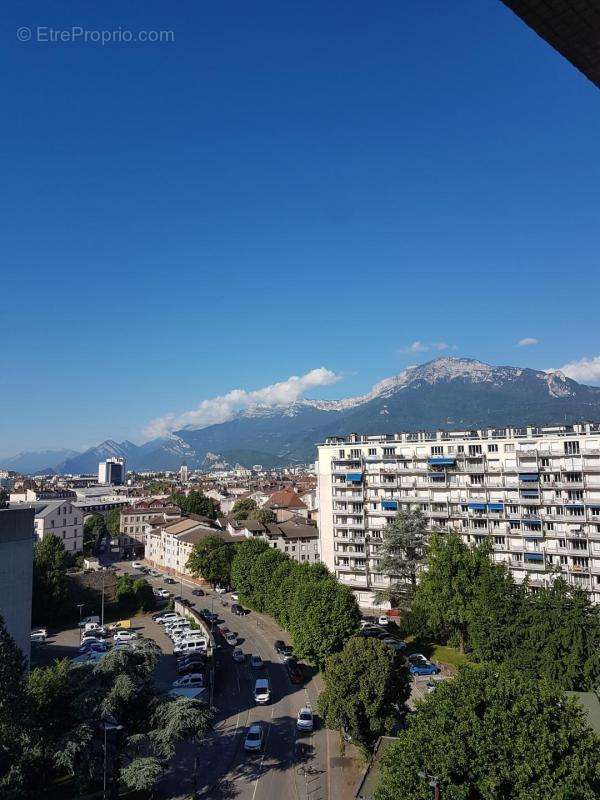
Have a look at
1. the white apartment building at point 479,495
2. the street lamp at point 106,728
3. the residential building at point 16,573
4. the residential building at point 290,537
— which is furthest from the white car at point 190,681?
the residential building at point 290,537

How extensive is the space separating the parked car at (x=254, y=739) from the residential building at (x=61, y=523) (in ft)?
205

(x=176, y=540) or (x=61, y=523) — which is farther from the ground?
(x=61, y=523)

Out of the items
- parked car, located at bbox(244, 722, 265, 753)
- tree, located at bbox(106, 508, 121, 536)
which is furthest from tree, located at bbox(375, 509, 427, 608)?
tree, located at bbox(106, 508, 121, 536)

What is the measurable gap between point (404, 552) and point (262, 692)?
23.5m

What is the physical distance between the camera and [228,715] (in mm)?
34562

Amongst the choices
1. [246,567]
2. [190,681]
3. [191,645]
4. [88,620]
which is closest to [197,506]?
[88,620]

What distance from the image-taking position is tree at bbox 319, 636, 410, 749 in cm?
2620

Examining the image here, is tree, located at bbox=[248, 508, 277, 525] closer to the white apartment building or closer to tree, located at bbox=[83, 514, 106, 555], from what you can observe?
tree, located at bbox=[83, 514, 106, 555]

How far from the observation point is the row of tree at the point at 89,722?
22.5m

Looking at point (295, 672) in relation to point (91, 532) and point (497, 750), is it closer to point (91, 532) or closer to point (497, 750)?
point (497, 750)

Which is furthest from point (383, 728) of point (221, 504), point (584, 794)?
point (221, 504)

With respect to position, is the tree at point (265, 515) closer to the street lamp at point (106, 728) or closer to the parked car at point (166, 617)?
the parked car at point (166, 617)

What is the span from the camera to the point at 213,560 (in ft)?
240

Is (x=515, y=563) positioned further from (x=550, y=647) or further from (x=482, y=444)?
(x=550, y=647)
